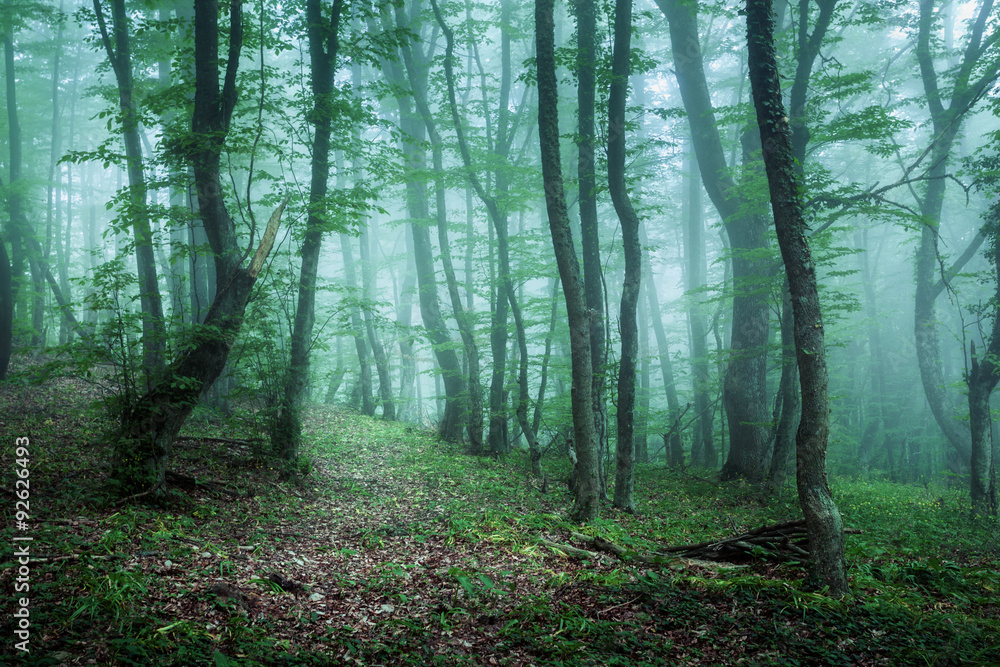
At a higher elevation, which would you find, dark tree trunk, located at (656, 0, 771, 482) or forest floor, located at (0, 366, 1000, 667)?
dark tree trunk, located at (656, 0, 771, 482)

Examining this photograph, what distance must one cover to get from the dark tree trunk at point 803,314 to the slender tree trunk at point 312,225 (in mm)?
6324

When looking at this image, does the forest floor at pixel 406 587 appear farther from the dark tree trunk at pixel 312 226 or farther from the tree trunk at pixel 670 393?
the tree trunk at pixel 670 393

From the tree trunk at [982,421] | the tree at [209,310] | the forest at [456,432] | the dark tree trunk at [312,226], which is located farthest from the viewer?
the tree trunk at [982,421]

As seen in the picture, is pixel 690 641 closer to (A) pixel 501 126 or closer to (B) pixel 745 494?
(B) pixel 745 494

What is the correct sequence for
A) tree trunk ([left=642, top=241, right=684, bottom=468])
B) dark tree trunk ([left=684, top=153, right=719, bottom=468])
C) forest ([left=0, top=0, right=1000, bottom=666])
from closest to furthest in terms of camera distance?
forest ([left=0, top=0, right=1000, bottom=666])
tree trunk ([left=642, top=241, right=684, bottom=468])
dark tree trunk ([left=684, top=153, right=719, bottom=468])

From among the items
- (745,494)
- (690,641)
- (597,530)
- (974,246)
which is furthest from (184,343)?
(974,246)

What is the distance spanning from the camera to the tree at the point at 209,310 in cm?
580

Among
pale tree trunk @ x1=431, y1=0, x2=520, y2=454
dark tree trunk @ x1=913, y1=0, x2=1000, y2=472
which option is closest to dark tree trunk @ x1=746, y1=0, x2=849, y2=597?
pale tree trunk @ x1=431, y1=0, x2=520, y2=454

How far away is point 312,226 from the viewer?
8.73 metres

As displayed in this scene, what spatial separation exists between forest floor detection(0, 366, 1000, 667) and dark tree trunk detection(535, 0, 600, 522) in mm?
707

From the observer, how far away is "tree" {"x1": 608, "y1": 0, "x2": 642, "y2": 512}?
28.2 feet

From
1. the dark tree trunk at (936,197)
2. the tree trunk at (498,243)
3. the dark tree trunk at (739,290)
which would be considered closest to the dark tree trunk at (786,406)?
the dark tree trunk at (739,290)

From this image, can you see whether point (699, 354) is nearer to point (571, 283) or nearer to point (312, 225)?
point (571, 283)

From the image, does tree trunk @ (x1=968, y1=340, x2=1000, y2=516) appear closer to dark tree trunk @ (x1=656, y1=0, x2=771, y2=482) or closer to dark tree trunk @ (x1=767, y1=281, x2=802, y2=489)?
dark tree trunk @ (x1=767, y1=281, x2=802, y2=489)
